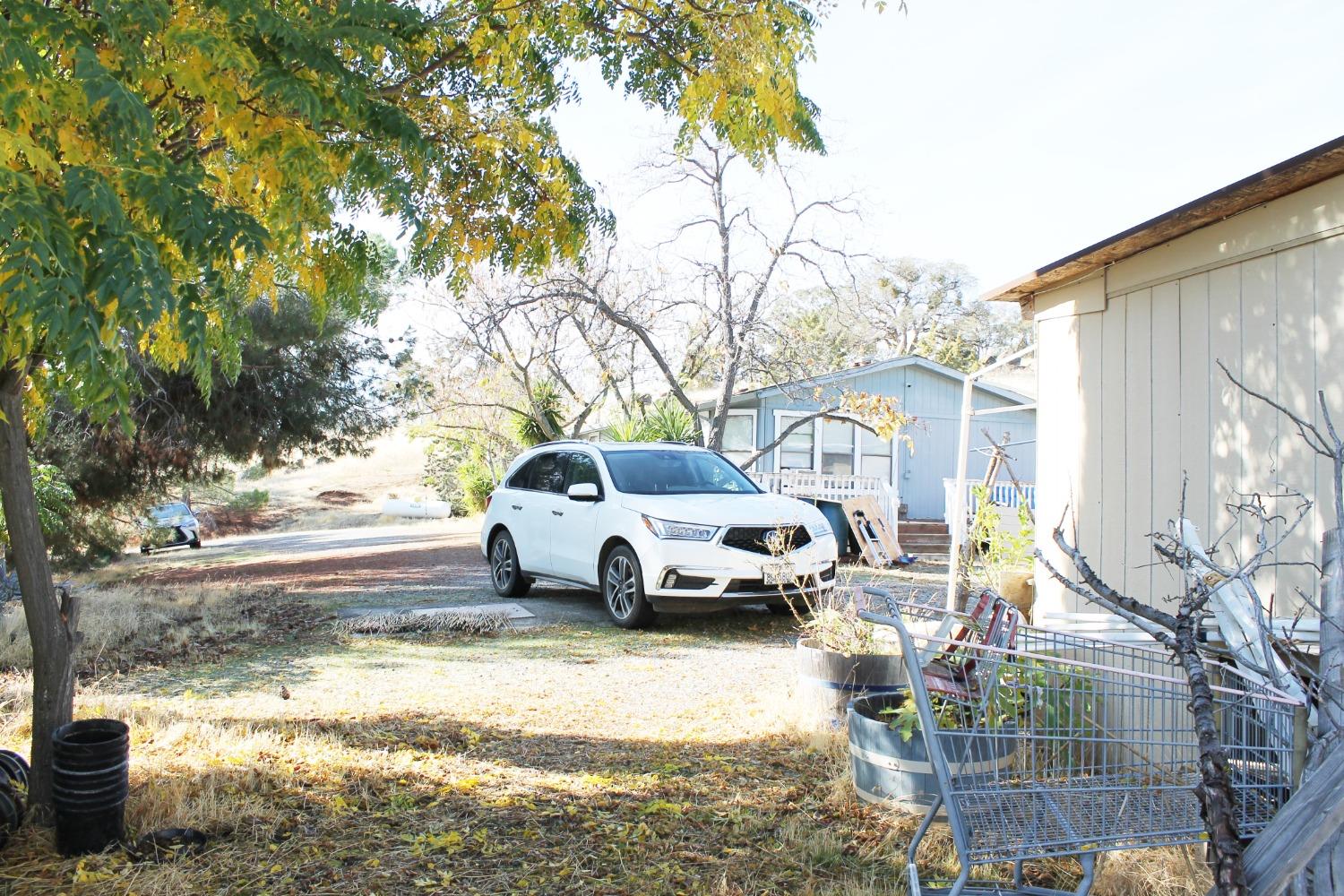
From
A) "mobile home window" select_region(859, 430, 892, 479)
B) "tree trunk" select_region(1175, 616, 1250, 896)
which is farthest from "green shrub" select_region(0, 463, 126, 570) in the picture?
"mobile home window" select_region(859, 430, 892, 479)

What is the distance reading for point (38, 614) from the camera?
400 cm

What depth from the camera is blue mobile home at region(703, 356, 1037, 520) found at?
20.8 m

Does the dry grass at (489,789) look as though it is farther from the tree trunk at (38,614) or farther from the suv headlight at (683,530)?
the suv headlight at (683,530)

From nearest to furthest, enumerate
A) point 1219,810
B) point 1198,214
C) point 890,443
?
point 1219,810, point 1198,214, point 890,443

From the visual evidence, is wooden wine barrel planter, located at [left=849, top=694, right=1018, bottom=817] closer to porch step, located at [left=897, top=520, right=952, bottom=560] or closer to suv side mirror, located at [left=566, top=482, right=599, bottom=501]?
suv side mirror, located at [left=566, top=482, right=599, bottom=501]

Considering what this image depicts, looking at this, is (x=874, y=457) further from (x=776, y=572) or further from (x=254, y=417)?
(x=776, y=572)

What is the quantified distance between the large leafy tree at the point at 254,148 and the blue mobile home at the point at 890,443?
1380cm

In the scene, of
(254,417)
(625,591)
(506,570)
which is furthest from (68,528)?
(625,591)

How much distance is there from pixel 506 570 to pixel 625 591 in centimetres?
255

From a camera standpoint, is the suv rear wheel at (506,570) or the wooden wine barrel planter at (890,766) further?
the suv rear wheel at (506,570)

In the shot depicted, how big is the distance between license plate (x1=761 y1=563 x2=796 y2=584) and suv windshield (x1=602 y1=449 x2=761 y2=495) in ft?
4.82

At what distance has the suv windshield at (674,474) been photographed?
9.50m

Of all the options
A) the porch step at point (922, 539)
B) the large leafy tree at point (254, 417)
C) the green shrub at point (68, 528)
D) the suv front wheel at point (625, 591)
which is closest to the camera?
the suv front wheel at point (625, 591)

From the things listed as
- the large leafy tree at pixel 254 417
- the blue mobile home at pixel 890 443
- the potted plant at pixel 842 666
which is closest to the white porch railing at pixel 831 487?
the blue mobile home at pixel 890 443
